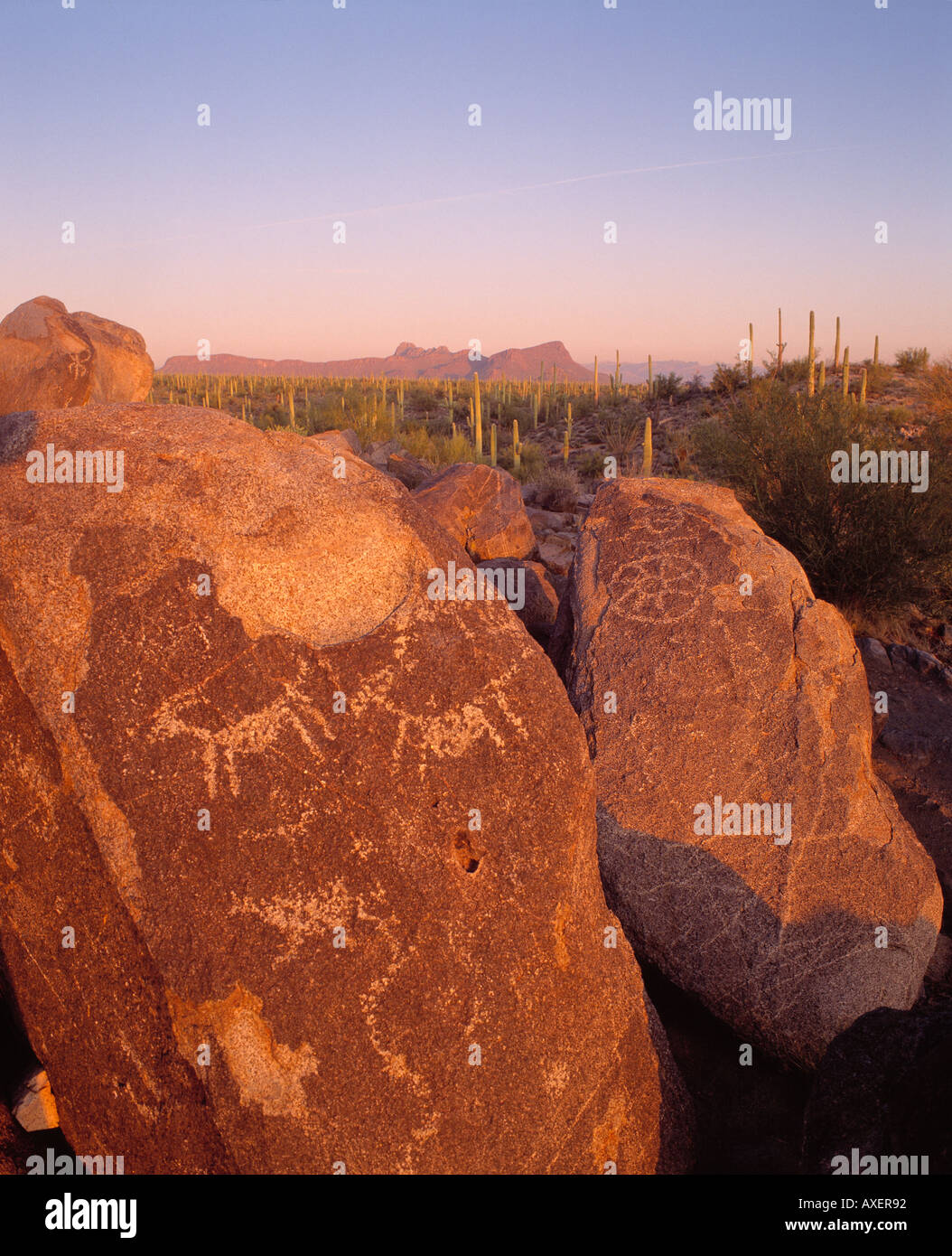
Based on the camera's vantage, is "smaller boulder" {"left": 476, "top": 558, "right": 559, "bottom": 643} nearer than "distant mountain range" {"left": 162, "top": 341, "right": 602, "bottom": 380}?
Yes

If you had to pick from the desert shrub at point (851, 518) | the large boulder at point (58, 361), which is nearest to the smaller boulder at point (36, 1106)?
the desert shrub at point (851, 518)

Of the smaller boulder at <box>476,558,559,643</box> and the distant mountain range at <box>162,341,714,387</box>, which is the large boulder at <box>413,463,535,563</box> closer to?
the smaller boulder at <box>476,558,559,643</box>

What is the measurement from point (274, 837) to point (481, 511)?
715 centimetres

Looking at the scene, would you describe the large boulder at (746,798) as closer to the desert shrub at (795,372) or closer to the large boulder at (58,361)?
the large boulder at (58,361)

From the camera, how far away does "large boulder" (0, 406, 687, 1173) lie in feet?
6.43

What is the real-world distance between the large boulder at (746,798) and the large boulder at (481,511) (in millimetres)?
4313

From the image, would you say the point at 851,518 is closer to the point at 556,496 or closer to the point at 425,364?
the point at 556,496

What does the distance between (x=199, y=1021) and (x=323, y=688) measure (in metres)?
0.81

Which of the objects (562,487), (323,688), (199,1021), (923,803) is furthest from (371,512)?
(562,487)

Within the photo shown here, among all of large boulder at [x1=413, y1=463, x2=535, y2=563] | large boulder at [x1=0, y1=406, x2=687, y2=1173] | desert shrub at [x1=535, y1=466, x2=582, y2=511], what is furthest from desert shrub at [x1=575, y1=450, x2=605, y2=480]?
large boulder at [x1=0, y1=406, x2=687, y2=1173]

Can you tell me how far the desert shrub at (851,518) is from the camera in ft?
26.6

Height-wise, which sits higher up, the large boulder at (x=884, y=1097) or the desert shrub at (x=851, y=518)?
the desert shrub at (x=851, y=518)

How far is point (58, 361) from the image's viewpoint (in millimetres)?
13461

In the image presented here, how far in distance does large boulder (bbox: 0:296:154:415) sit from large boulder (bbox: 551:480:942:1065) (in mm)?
11298
